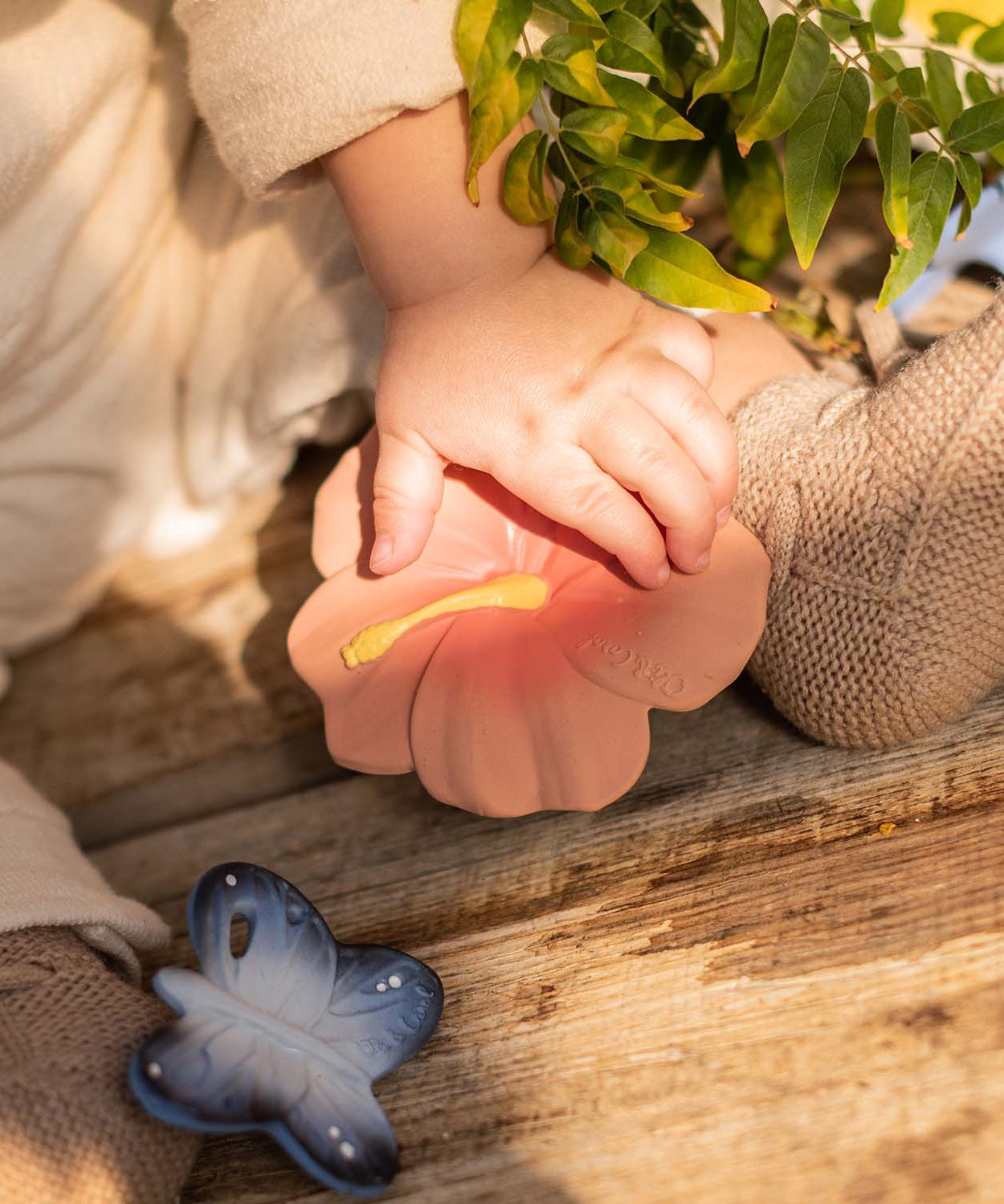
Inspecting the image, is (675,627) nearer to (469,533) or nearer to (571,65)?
(469,533)

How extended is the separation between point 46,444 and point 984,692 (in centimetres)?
87

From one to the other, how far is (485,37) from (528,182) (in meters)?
0.10

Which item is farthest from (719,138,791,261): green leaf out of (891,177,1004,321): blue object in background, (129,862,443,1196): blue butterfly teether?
(129,862,443,1196): blue butterfly teether

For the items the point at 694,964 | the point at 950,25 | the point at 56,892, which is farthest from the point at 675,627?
the point at 950,25

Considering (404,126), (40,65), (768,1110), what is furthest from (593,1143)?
(40,65)

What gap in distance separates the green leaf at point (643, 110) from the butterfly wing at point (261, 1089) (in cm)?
58

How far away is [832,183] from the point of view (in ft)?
2.39

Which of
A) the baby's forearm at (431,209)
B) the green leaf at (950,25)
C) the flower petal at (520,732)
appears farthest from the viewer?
the green leaf at (950,25)

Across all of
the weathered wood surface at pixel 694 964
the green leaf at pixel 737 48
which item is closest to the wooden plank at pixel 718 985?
the weathered wood surface at pixel 694 964

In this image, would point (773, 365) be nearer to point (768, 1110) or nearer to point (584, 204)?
point (584, 204)

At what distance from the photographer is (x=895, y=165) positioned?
726mm

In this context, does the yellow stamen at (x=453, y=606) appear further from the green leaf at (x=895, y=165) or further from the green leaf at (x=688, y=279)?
the green leaf at (x=895, y=165)

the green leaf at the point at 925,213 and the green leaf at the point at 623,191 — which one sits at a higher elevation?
the green leaf at the point at 623,191

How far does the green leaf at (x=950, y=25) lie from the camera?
897mm
